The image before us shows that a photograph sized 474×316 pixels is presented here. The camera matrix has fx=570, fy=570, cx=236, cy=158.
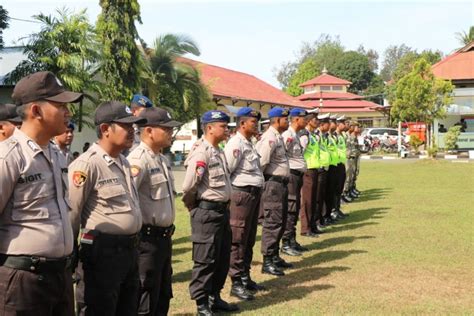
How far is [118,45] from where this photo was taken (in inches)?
744

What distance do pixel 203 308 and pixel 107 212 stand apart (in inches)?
74.7

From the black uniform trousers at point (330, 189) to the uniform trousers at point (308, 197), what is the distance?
1224 mm

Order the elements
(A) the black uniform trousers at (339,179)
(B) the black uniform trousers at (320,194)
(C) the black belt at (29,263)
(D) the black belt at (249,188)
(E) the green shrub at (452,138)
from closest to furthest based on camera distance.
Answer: (C) the black belt at (29,263) → (D) the black belt at (249,188) → (B) the black uniform trousers at (320,194) → (A) the black uniform trousers at (339,179) → (E) the green shrub at (452,138)

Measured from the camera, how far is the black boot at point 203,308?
488 centimetres

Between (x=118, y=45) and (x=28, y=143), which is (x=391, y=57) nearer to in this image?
(x=118, y=45)

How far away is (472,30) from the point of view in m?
50.2

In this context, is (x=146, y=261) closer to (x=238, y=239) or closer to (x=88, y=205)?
(x=88, y=205)

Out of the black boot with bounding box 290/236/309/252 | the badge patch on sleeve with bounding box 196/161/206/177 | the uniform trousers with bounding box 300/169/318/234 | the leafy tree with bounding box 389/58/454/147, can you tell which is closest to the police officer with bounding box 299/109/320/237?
the uniform trousers with bounding box 300/169/318/234

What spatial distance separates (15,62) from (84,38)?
5843 mm

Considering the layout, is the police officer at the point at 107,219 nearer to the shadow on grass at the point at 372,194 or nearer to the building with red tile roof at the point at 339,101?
the shadow on grass at the point at 372,194

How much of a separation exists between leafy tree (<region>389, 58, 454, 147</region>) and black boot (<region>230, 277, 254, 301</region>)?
2698 cm

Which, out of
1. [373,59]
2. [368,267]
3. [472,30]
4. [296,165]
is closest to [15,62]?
[296,165]

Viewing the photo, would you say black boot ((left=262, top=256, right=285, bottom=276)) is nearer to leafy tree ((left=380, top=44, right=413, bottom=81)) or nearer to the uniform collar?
the uniform collar

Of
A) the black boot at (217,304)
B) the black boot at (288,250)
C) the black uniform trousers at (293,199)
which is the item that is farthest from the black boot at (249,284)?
the black boot at (288,250)
